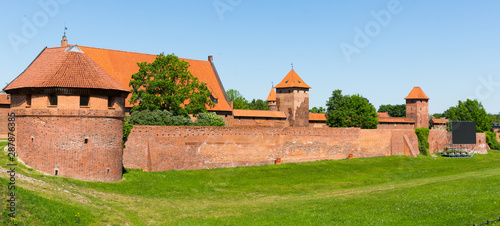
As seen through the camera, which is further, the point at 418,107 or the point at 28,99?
the point at 418,107

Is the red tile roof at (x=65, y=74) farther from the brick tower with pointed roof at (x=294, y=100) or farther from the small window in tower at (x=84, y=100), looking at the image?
the brick tower with pointed roof at (x=294, y=100)

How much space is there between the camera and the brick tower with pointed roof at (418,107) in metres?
81.5

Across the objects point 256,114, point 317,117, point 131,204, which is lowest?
point 131,204

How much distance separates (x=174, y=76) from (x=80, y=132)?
1545cm

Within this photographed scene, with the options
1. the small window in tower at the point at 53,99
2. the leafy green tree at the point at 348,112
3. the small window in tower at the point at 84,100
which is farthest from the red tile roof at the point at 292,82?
the small window in tower at the point at 53,99

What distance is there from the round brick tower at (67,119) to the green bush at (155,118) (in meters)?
7.77

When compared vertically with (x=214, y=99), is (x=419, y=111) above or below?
below

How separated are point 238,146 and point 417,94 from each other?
192 feet

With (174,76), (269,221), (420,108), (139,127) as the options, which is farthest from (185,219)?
(420,108)

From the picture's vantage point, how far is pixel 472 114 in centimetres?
8350

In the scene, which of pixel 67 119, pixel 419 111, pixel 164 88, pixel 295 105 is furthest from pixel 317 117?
pixel 67 119

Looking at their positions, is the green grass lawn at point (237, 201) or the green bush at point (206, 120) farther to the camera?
the green bush at point (206, 120)

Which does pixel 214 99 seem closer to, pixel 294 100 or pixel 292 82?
pixel 294 100

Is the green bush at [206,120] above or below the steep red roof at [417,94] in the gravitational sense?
below
